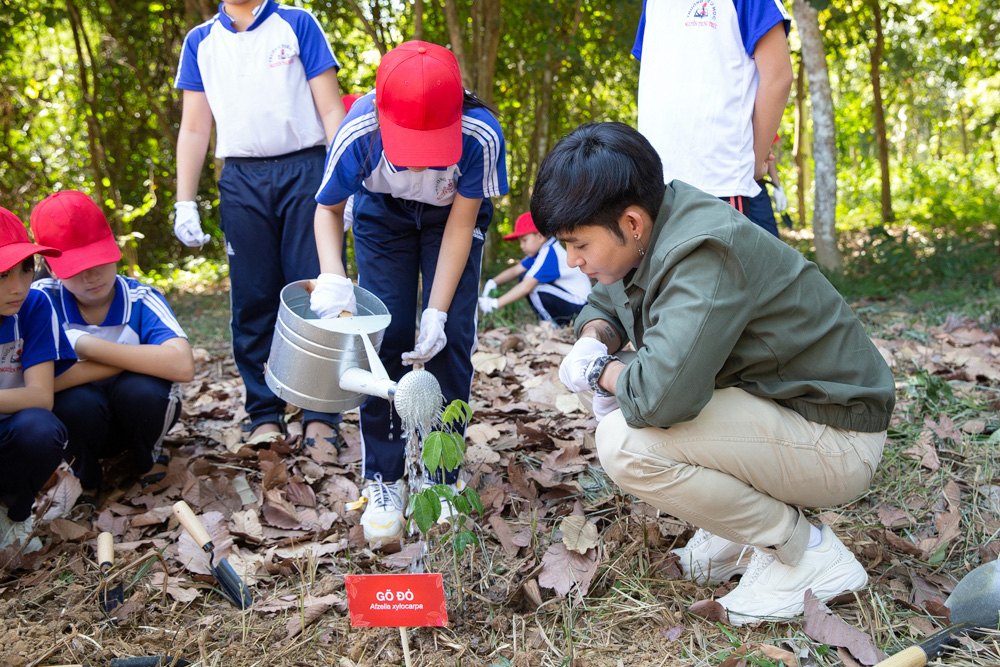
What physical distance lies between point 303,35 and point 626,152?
5.97 feet

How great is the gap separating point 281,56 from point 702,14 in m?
1.54

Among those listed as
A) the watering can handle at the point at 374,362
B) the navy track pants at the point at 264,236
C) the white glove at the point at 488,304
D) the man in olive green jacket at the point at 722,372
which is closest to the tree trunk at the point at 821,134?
the white glove at the point at 488,304

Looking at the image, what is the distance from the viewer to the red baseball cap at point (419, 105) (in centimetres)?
193

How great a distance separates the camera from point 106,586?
2.00 m

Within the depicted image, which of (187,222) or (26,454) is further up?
(187,222)

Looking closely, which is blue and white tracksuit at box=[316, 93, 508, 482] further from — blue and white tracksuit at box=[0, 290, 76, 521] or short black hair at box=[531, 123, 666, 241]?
blue and white tracksuit at box=[0, 290, 76, 521]

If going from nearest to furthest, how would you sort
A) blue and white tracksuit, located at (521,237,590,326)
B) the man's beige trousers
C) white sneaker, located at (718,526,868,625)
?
the man's beige trousers
white sneaker, located at (718,526,868,625)
blue and white tracksuit, located at (521,237,590,326)

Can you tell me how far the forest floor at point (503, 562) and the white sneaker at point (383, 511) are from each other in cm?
5

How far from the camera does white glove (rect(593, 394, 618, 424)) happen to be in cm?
186

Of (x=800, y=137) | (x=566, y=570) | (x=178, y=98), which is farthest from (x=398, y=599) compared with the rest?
(x=800, y=137)

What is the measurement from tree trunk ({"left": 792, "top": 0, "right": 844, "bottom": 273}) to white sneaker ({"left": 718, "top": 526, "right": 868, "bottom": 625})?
15.7 feet

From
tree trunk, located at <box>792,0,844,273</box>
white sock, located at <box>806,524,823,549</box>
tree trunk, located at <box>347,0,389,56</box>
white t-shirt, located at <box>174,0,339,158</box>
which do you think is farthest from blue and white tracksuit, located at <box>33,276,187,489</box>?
tree trunk, located at <box>792,0,844,273</box>

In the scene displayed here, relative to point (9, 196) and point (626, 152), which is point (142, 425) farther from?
point (9, 196)

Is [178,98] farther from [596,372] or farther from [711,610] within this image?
[711,610]
